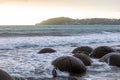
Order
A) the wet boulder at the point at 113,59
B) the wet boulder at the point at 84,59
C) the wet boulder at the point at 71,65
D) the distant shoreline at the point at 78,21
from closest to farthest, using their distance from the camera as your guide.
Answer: the wet boulder at the point at 71,65 → the wet boulder at the point at 84,59 → the wet boulder at the point at 113,59 → the distant shoreline at the point at 78,21

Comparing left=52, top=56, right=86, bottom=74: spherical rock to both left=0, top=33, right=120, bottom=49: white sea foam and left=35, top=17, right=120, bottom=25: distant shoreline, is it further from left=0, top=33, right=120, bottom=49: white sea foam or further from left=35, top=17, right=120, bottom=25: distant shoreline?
left=35, top=17, right=120, bottom=25: distant shoreline

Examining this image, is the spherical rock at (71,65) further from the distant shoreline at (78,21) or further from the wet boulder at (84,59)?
the distant shoreline at (78,21)

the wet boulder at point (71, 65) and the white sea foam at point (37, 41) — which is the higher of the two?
the wet boulder at point (71, 65)

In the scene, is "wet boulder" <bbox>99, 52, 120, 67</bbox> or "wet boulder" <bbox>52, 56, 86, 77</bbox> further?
"wet boulder" <bbox>99, 52, 120, 67</bbox>

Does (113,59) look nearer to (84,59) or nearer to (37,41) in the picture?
(84,59)

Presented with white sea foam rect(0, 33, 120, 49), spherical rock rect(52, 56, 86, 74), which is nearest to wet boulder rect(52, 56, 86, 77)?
spherical rock rect(52, 56, 86, 74)

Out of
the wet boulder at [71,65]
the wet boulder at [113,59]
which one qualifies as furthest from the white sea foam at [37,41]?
the wet boulder at [71,65]

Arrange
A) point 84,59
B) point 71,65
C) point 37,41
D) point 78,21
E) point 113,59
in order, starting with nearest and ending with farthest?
point 71,65, point 84,59, point 113,59, point 37,41, point 78,21

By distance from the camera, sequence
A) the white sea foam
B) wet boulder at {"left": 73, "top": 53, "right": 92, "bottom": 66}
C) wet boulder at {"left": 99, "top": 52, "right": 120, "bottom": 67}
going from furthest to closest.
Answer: the white sea foam, wet boulder at {"left": 99, "top": 52, "right": 120, "bottom": 67}, wet boulder at {"left": 73, "top": 53, "right": 92, "bottom": 66}

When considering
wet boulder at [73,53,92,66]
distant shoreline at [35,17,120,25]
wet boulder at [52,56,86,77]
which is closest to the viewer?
wet boulder at [52,56,86,77]

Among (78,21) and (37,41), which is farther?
(78,21)

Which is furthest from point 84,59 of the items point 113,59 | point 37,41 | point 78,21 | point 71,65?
point 78,21

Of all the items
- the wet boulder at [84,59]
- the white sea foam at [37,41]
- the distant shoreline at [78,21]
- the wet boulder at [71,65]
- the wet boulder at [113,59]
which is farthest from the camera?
the distant shoreline at [78,21]

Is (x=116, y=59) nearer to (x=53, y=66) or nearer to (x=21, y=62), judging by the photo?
(x=53, y=66)
